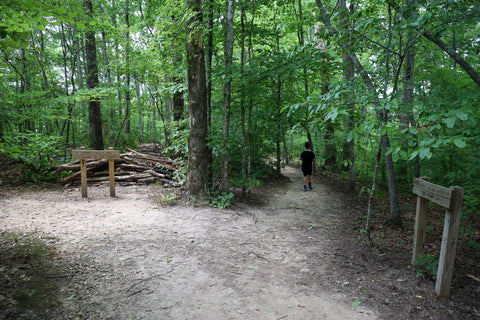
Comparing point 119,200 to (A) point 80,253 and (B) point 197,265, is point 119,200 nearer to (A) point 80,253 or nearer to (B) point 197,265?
(A) point 80,253

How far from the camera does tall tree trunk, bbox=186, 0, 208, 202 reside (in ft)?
22.3

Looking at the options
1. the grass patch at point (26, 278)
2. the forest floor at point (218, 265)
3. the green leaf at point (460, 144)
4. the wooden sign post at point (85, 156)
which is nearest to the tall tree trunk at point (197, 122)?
the forest floor at point (218, 265)

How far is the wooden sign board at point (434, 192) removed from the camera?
3.16 m

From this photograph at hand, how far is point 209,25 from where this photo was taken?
7297 millimetres

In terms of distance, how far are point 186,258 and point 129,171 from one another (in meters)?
6.65

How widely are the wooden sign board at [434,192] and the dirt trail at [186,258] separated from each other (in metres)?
1.62

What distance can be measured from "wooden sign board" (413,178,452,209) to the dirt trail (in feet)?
5.31

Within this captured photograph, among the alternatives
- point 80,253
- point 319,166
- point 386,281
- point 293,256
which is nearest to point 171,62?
point 80,253

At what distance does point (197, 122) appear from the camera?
688 centimetres

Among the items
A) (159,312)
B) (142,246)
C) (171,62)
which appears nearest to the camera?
(159,312)

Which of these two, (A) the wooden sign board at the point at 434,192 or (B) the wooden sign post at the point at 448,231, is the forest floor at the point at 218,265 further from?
(A) the wooden sign board at the point at 434,192

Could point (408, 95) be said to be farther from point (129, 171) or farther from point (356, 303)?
point (129, 171)

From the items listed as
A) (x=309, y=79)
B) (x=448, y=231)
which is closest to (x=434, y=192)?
(x=448, y=231)

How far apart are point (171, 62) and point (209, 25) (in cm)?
163
